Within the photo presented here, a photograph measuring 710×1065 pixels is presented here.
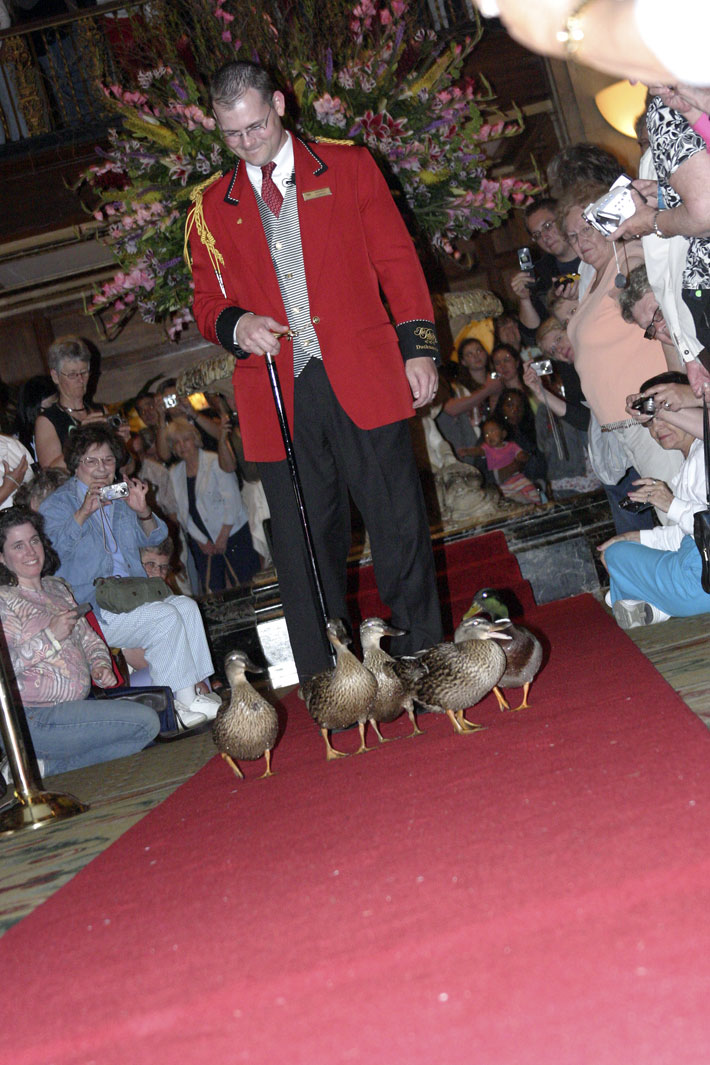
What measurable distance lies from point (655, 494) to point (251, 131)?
5.74 ft

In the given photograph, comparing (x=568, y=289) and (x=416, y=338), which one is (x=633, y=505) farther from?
(x=416, y=338)

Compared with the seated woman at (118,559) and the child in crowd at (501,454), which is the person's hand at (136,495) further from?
the child in crowd at (501,454)

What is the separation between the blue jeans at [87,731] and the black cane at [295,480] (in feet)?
4.51

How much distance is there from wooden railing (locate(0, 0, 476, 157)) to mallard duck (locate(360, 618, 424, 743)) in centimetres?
514

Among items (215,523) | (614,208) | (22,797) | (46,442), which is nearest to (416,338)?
(614,208)

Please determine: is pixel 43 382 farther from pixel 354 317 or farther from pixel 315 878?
pixel 315 878

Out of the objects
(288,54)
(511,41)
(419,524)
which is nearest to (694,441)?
(419,524)

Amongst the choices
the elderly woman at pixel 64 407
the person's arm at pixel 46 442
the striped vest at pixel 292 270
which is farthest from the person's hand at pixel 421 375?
the person's arm at pixel 46 442

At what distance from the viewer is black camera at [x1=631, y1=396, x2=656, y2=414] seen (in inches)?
120

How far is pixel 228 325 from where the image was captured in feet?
8.34

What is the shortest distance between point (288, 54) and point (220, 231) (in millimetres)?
1626

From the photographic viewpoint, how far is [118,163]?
384 centimetres

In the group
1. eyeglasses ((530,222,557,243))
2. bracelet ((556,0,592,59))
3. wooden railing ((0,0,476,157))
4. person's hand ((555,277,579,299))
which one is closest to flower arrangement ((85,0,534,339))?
eyeglasses ((530,222,557,243))

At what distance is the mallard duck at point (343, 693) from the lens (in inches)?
89.6
